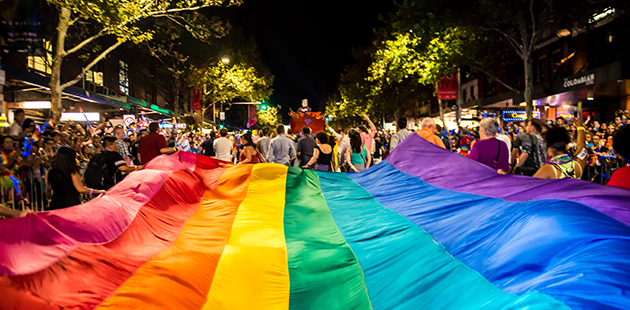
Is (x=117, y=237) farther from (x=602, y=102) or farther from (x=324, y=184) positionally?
(x=602, y=102)

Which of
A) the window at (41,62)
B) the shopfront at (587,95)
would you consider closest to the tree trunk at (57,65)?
the window at (41,62)

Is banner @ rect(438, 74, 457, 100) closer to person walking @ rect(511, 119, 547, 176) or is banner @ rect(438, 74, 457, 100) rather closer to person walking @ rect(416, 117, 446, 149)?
person walking @ rect(511, 119, 547, 176)

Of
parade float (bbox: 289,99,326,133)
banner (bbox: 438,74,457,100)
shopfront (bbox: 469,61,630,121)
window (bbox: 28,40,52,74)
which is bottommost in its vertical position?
parade float (bbox: 289,99,326,133)

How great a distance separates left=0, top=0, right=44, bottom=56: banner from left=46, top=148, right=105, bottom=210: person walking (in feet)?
42.1

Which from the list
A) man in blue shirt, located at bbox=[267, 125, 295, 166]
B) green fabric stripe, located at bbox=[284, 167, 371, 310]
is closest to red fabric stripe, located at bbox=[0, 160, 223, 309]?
green fabric stripe, located at bbox=[284, 167, 371, 310]

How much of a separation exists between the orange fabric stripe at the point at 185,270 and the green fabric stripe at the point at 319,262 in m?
0.75

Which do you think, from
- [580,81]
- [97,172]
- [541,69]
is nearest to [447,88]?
[541,69]

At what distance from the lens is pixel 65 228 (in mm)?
3959

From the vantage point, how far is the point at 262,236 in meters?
5.12

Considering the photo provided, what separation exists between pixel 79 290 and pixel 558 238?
3.40 m

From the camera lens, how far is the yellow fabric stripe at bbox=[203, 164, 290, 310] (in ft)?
11.9

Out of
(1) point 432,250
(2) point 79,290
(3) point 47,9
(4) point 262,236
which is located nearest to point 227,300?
(2) point 79,290

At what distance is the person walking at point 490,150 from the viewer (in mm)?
6617

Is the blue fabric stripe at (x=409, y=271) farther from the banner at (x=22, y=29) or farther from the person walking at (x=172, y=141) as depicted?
the banner at (x=22, y=29)
